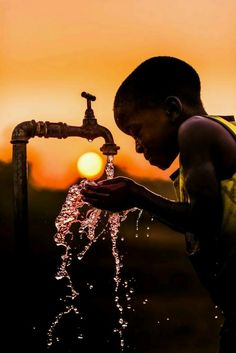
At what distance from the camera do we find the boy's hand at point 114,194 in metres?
2.40

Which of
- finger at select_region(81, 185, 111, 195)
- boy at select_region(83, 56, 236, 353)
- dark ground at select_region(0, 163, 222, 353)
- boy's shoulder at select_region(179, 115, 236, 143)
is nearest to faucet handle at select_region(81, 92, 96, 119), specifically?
dark ground at select_region(0, 163, 222, 353)

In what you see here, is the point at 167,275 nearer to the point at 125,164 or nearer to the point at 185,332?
the point at 185,332

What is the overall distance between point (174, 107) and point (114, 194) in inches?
16.7

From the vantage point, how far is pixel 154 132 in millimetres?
2592

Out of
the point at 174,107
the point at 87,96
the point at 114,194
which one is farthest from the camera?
the point at 87,96

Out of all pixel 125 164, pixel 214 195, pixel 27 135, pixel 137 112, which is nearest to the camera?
pixel 214 195

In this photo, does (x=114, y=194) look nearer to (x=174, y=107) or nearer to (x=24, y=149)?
(x=174, y=107)

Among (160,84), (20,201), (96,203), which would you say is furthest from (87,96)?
(96,203)

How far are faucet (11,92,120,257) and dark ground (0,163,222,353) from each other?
2.06 m

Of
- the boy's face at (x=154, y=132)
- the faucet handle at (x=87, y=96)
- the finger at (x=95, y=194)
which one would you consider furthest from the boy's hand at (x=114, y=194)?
the faucet handle at (x=87, y=96)

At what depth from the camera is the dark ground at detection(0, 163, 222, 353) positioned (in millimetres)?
7207

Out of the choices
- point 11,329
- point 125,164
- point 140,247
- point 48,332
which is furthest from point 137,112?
point 48,332

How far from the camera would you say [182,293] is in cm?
730

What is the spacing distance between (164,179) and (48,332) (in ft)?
7.35
